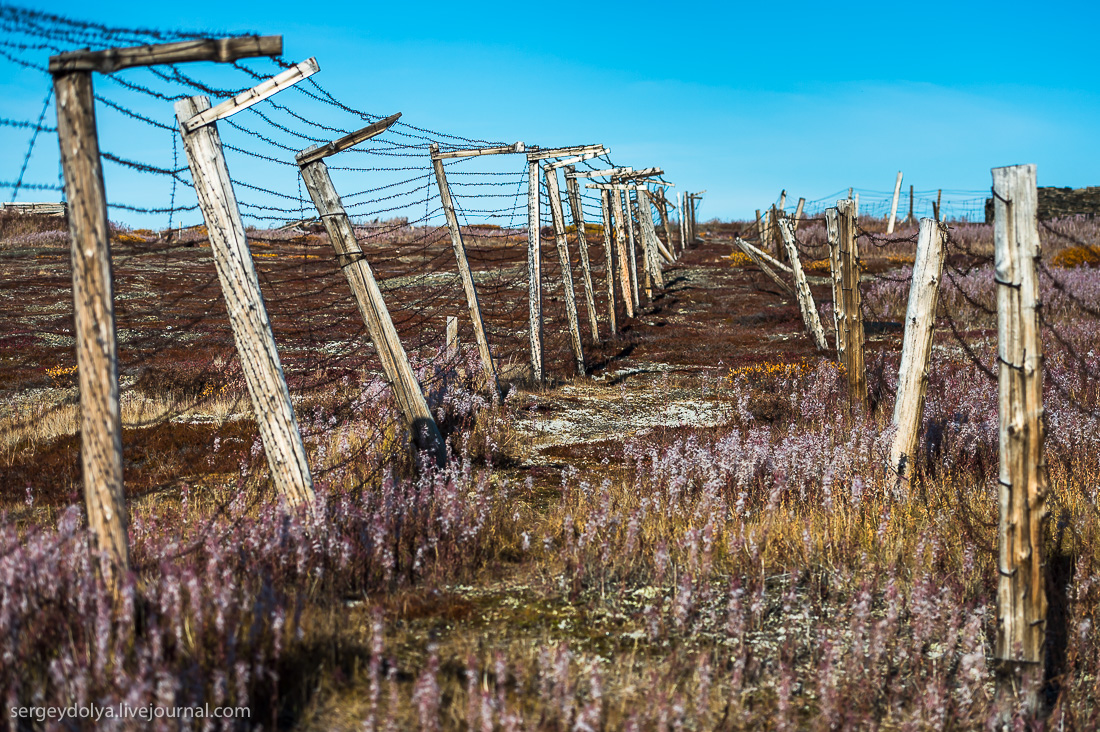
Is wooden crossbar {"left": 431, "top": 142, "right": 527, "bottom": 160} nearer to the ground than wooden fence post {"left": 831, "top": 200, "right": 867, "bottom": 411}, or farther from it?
farther from it

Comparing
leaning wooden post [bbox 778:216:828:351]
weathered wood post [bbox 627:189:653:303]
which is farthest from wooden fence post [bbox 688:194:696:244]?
leaning wooden post [bbox 778:216:828:351]

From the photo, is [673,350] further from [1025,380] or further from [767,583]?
[1025,380]

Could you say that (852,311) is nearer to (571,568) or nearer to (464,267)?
(464,267)

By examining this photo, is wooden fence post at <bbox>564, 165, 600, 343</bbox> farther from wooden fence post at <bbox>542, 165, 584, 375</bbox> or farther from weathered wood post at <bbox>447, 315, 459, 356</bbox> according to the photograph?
weathered wood post at <bbox>447, 315, 459, 356</bbox>

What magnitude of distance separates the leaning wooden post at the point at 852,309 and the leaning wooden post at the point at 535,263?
393 centimetres

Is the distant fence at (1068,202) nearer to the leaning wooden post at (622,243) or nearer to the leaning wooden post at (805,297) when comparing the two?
the leaning wooden post at (622,243)

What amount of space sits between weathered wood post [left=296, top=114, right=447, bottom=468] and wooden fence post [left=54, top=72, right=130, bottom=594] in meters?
2.94

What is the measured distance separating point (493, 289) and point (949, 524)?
21.1 meters

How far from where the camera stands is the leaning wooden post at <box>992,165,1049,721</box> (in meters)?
3.43

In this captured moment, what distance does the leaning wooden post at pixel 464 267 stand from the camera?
32.6 ft

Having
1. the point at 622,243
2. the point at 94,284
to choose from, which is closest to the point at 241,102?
the point at 94,284

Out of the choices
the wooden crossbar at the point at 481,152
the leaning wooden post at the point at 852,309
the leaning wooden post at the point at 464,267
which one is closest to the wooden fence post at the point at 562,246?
the wooden crossbar at the point at 481,152

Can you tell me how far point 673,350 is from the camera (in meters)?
15.0

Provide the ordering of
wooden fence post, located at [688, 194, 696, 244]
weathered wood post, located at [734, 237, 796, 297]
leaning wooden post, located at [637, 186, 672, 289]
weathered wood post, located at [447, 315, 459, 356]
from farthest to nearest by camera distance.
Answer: wooden fence post, located at [688, 194, 696, 244]
leaning wooden post, located at [637, 186, 672, 289]
weathered wood post, located at [734, 237, 796, 297]
weathered wood post, located at [447, 315, 459, 356]
